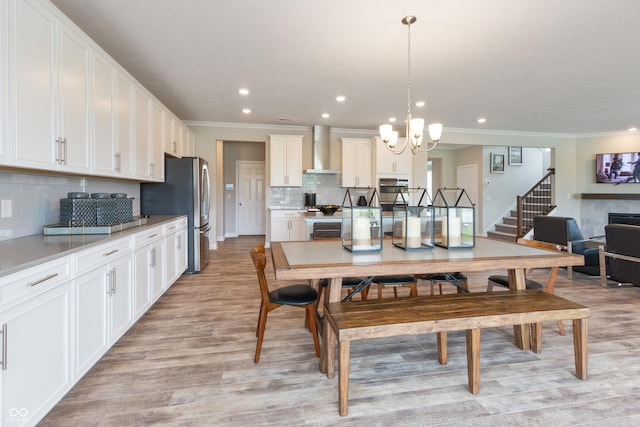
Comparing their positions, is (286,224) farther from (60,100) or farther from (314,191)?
(60,100)

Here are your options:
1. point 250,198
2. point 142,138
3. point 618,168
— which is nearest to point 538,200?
point 618,168

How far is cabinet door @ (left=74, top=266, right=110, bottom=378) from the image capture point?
185 cm

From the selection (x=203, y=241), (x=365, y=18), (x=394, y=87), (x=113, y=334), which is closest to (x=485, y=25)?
(x=365, y=18)

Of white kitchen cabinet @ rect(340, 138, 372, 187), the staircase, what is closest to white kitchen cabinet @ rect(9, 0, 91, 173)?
white kitchen cabinet @ rect(340, 138, 372, 187)

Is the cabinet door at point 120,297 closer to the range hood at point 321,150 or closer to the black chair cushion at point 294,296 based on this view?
the black chair cushion at point 294,296

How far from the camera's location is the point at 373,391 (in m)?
1.91

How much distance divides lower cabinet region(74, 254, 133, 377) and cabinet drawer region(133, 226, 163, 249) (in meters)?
0.20

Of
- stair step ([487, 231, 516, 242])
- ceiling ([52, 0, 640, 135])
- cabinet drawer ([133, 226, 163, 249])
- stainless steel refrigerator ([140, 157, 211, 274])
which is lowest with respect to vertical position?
stair step ([487, 231, 516, 242])

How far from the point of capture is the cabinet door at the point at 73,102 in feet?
7.23

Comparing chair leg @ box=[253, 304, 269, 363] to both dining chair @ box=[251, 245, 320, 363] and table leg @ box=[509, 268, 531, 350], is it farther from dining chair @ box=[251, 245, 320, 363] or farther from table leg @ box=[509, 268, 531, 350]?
table leg @ box=[509, 268, 531, 350]

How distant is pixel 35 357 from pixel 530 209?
9815 mm

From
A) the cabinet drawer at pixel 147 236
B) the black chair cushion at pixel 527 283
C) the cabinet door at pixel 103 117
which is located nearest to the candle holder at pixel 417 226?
the black chair cushion at pixel 527 283

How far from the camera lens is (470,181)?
8.98m

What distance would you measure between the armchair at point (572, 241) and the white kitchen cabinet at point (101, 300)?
5.13 m
